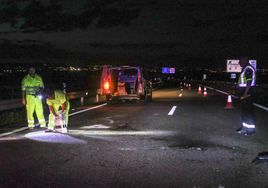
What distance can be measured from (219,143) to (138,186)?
10.4 ft

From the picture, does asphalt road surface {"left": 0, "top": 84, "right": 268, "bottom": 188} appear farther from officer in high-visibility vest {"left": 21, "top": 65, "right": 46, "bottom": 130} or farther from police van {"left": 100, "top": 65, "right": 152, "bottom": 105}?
police van {"left": 100, "top": 65, "right": 152, "bottom": 105}

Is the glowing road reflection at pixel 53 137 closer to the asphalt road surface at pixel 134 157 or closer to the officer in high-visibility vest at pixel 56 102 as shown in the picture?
the asphalt road surface at pixel 134 157

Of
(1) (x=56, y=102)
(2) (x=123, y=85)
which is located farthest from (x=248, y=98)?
(2) (x=123, y=85)

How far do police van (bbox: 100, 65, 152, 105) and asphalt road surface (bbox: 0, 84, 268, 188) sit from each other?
6.76 metres

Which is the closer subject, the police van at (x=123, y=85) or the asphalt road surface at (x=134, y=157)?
the asphalt road surface at (x=134, y=157)

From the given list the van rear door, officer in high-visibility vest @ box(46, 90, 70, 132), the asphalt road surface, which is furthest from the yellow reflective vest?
the van rear door

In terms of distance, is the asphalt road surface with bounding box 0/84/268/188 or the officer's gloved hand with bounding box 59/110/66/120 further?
the officer's gloved hand with bounding box 59/110/66/120

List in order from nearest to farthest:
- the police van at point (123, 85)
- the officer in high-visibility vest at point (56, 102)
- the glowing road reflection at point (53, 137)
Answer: the glowing road reflection at point (53, 137) → the officer in high-visibility vest at point (56, 102) → the police van at point (123, 85)

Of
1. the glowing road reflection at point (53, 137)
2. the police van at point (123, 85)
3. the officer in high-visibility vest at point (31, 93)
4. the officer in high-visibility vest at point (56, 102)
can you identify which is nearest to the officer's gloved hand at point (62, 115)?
the officer in high-visibility vest at point (56, 102)

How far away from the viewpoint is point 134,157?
5.41m

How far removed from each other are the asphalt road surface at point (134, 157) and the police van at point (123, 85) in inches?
266

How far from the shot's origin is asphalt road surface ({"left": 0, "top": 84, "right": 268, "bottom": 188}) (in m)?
4.17

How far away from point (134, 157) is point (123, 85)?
1084 centimetres

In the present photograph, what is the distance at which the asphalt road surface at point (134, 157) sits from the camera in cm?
417
